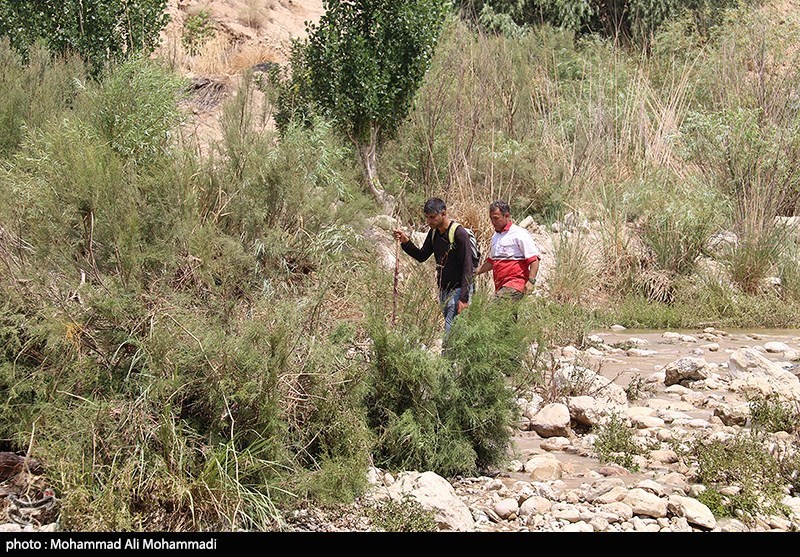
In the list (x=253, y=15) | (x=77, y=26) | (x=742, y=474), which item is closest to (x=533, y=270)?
(x=742, y=474)

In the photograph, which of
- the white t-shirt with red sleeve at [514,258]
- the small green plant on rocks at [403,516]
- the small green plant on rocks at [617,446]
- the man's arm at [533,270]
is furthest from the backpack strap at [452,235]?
the small green plant on rocks at [403,516]

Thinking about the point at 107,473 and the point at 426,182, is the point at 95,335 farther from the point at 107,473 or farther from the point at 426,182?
the point at 426,182

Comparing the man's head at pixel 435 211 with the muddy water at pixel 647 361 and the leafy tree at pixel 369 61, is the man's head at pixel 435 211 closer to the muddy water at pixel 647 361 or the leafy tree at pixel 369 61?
the muddy water at pixel 647 361

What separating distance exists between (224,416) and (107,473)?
654mm

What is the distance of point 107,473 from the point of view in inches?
197

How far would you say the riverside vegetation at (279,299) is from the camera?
514 centimetres

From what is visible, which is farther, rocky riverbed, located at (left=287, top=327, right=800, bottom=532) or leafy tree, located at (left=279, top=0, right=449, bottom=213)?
leafy tree, located at (left=279, top=0, right=449, bottom=213)

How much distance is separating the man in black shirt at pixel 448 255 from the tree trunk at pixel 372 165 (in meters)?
5.70

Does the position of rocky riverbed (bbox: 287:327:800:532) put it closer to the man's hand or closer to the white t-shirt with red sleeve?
the white t-shirt with red sleeve

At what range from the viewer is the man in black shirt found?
768 cm

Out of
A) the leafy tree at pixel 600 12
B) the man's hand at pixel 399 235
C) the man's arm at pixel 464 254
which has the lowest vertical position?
the leafy tree at pixel 600 12

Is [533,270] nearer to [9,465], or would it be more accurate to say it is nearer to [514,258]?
[514,258]

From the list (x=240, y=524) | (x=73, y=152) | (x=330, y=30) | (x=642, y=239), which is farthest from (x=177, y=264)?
(x=642, y=239)

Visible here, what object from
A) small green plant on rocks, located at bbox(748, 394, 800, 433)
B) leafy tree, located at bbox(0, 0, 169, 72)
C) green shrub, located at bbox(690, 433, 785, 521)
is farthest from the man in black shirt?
leafy tree, located at bbox(0, 0, 169, 72)
